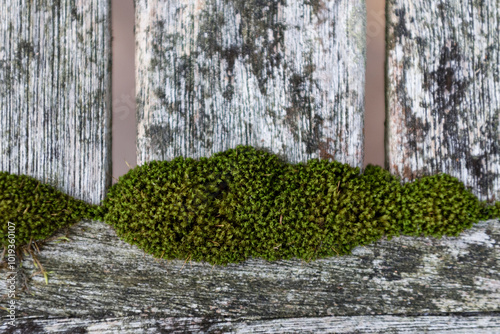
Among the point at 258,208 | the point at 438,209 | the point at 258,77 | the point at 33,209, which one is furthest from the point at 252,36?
the point at 33,209

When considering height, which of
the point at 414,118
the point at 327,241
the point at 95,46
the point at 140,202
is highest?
the point at 95,46

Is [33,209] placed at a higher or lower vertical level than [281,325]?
higher

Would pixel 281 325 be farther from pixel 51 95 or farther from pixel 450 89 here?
pixel 51 95

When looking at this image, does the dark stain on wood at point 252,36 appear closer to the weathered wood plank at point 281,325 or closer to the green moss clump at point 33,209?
the green moss clump at point 33,209

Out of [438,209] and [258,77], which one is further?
[258,77]

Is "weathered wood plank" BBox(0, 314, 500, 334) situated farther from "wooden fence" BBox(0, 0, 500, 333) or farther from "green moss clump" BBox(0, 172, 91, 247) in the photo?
"green moss clump" BBox(0, 172, 91, 247)

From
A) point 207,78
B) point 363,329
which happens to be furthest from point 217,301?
point 207,78

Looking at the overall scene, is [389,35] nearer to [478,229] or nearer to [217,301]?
[478,229]
